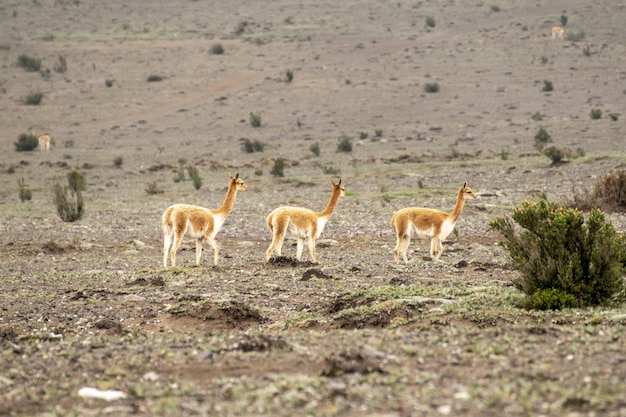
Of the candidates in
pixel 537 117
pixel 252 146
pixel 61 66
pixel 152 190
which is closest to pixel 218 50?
A: pixel 61 66

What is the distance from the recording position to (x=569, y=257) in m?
10.9

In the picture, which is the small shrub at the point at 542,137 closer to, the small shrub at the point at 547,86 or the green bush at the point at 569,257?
the small shrub at the point at 547,86

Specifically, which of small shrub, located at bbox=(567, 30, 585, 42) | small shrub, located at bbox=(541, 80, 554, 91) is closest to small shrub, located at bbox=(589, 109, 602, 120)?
small shrub, located at bbox=(541, 80, 554, 91)

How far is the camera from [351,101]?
4991 cm

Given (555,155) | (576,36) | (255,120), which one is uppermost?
(576,36)

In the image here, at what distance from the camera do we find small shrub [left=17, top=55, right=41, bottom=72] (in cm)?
5606

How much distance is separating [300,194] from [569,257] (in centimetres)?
1789

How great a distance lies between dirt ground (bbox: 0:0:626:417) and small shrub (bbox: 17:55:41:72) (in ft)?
2.76

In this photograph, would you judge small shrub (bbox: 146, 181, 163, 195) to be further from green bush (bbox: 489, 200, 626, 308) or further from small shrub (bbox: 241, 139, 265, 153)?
green bush (bbox: 489, 200, 626, 308)

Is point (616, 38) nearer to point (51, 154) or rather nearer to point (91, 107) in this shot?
point (91, 107)

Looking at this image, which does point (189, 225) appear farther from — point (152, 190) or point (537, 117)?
point (537, 117)

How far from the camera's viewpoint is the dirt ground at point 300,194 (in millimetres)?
7164

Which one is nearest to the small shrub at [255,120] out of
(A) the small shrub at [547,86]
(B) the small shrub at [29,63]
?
(A) the small shrub at [547,86]

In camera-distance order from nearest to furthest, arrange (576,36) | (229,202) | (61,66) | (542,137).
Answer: (229,202) → (542,137) → (61,66) → (576,36)
